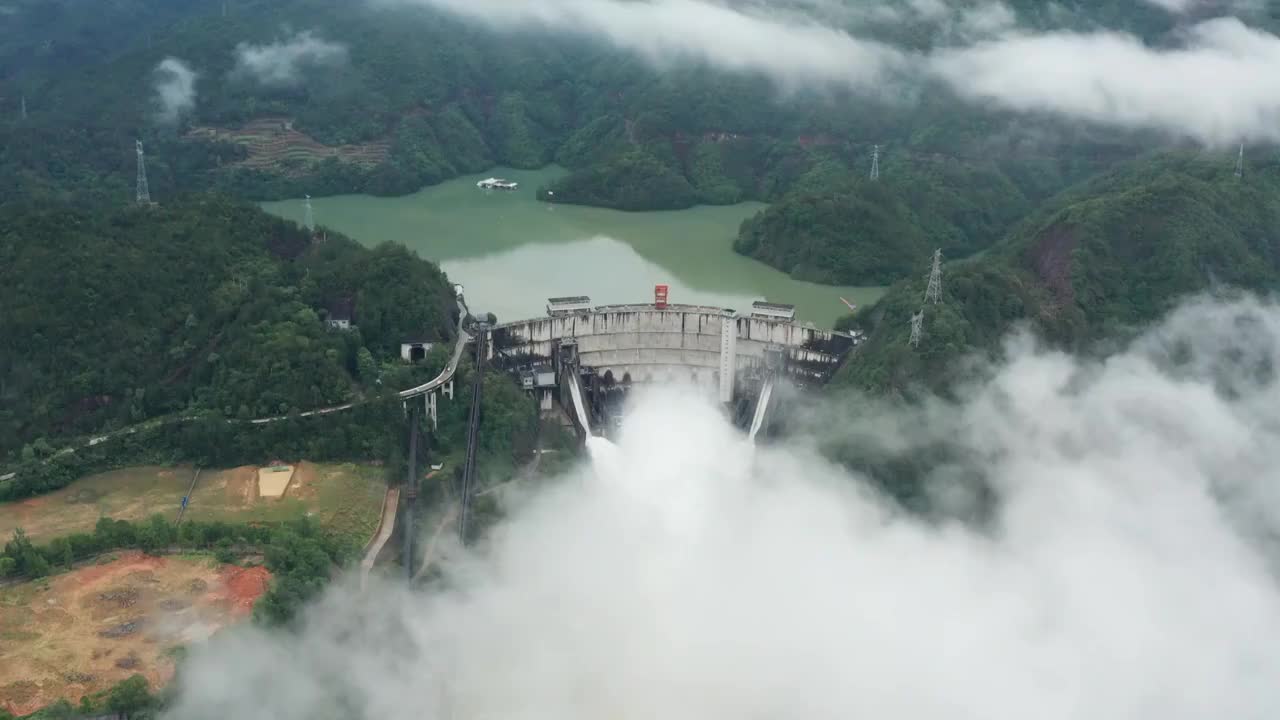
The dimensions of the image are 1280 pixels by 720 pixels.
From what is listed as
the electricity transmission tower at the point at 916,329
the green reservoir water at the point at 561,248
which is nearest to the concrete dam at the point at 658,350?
the electricity transmission tower at the point at 916,329

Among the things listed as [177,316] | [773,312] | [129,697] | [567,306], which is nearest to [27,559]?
[129,697]

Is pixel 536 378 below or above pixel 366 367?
below

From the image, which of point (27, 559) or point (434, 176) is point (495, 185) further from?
point (27, 559)

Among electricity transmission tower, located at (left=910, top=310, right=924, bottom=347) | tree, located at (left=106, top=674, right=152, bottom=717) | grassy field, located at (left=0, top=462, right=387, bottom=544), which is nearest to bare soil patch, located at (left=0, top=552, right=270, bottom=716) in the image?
tree, located at (left=106, top=674, right=152, bottom=717)

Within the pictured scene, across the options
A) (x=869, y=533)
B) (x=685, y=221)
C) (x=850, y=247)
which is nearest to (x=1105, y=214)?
(x=850, y=247)

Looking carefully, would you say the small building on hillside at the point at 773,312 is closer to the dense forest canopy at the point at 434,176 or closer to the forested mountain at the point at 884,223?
the dense forest canopy at the point at 434,176

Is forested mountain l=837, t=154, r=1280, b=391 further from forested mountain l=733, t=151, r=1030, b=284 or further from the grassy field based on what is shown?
the grassy field

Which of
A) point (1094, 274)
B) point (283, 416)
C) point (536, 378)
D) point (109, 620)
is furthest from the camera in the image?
point (1094, 274)

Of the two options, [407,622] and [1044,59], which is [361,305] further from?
[1044,59]
